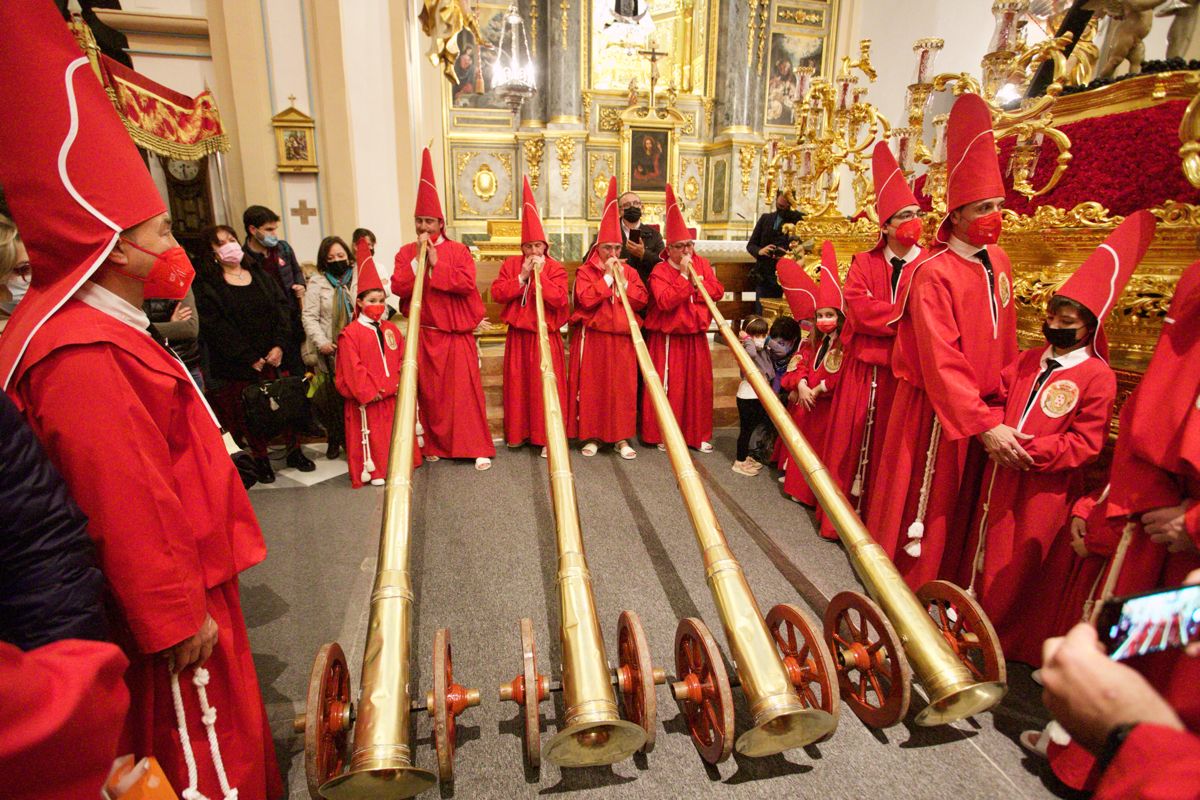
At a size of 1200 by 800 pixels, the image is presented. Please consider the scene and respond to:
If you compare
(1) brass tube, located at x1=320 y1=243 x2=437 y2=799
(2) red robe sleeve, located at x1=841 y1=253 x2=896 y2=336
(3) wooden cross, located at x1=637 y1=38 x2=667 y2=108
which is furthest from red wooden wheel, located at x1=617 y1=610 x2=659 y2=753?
(3) wooden cross, located at x1=637 y1=38 x2=667 y2=108

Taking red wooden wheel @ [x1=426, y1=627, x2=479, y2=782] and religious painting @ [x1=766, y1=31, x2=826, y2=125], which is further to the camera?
religious painting @ [x1=766, y1=31, x2=826, y2=125]

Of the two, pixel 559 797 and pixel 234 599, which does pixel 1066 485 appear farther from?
pixel 234 599

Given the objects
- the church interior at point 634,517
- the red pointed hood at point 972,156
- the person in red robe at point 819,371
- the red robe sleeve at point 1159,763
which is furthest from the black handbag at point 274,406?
the red robe sleeve at point 1159,763

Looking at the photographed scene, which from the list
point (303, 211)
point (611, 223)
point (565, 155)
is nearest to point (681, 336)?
point (611, 223)

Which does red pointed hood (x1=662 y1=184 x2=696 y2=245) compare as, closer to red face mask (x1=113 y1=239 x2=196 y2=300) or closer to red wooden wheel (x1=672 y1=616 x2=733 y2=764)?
red wooden wheel (x1=672 y1=616 x2=733 y2=764)

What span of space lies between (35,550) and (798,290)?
152 inches

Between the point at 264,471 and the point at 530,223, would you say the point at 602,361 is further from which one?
the point at 264,471

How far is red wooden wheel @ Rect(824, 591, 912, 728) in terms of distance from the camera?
5.54 feet

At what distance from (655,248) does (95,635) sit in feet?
16.4

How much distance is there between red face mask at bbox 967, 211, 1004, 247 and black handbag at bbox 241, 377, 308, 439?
14.0 feet

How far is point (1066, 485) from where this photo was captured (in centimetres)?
227

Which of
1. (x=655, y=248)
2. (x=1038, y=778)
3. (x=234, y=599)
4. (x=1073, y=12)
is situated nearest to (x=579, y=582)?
(x=234, y=599)

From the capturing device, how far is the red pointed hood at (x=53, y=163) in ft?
3.79

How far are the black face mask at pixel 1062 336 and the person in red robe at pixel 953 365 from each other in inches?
12.2
